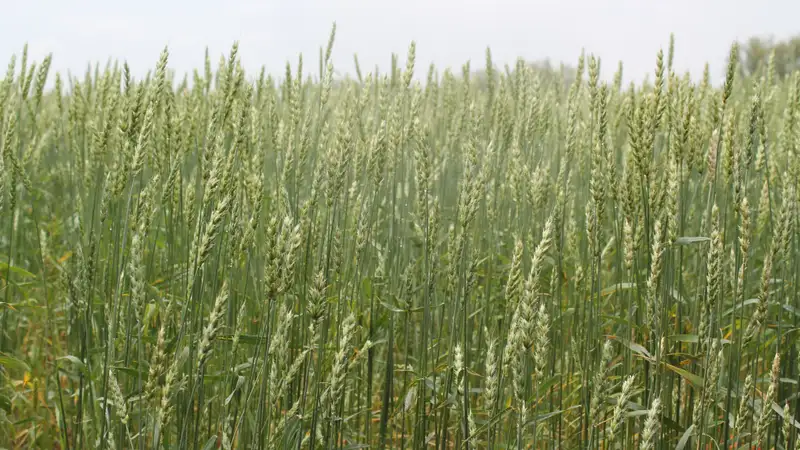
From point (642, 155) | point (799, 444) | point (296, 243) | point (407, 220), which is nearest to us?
point (296, 243)

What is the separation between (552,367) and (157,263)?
63.5 inches

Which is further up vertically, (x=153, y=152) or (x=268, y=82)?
(x=268, y=82)

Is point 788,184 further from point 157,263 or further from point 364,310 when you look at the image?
point 157,263

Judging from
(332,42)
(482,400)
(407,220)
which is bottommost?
(482,400)

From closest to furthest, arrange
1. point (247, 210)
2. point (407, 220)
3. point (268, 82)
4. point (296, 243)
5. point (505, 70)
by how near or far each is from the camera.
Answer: point (296, 243)
point (247, 210)
point (268, 82)
point (407, 220)
point (505, 70)

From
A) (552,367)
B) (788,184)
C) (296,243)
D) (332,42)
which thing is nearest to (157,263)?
(332,42)

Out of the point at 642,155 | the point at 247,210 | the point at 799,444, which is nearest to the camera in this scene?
the point at 799,444

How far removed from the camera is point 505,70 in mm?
3664

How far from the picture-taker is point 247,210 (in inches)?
75.9

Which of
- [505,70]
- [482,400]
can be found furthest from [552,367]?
[505,70]

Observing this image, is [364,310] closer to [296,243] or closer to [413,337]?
[413,337]

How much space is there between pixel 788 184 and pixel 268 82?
1729mm

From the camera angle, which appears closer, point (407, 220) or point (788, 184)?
point (788, 184)

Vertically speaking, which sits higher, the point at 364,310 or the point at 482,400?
the point at 364,310
